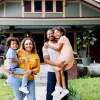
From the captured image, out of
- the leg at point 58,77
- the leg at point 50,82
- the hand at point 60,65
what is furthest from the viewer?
the leg at point 50,82

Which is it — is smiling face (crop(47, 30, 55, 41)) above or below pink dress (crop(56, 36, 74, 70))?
above

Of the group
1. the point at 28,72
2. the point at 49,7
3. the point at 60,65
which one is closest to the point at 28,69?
the point at 28,72

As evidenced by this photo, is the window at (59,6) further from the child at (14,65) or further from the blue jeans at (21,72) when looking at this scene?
the blue jeans at (21,72)

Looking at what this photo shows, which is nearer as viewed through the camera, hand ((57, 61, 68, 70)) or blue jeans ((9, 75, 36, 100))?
blue jeans ((9, 75, 36, 100))

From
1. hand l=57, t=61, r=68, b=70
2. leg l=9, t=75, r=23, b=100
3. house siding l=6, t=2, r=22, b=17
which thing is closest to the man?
hand l=57, t=61, r=68, b=70

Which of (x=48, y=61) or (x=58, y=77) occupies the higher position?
(x=48, y=61)

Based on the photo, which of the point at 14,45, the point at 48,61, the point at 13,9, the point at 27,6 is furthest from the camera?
the point at 27,6

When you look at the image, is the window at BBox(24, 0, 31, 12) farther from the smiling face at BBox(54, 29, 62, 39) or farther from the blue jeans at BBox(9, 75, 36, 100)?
the blue jeans at BBox(9, 75, 36, 100)

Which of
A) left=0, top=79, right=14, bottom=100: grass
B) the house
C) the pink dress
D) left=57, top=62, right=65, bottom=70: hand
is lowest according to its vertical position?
left=0, top=79, right=14, bottom=100: grass

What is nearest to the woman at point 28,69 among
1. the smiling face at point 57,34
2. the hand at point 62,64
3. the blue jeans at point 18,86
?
the blue jeans at point 18,86

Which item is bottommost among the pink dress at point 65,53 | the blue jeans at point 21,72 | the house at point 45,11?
the blue jeans at point 21,72

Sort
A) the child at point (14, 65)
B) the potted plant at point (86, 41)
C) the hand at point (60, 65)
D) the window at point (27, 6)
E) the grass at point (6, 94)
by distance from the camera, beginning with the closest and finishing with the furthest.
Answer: the child at point (14, 65), the hand at point (60, 65), the grass at point (6, 94), the potted plant at point (86, 41), the window at point (27, 6)

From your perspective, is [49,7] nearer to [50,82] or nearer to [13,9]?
[13,9]

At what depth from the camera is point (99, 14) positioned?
791 inches
